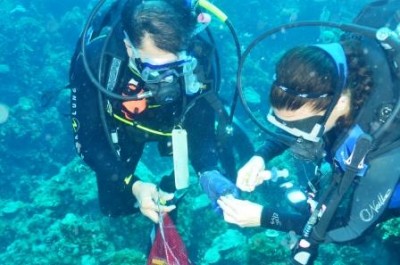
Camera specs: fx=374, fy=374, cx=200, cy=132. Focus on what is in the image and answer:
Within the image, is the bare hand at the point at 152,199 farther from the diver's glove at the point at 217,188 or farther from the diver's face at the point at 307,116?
the diver's face at the point at 307,116

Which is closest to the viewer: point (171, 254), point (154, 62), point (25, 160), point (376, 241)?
point (154, 62)

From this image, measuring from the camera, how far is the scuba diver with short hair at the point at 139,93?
331 centimetres

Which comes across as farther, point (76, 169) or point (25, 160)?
point (25, 160)

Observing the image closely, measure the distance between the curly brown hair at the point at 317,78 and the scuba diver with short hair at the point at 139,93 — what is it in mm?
1168

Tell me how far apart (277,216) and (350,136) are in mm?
922

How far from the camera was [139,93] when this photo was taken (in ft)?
12.4

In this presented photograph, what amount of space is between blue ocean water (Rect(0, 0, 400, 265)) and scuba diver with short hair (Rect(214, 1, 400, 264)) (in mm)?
997

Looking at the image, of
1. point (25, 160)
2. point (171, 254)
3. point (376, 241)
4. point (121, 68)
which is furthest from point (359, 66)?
point (25, 160)

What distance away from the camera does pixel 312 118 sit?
8.43ft

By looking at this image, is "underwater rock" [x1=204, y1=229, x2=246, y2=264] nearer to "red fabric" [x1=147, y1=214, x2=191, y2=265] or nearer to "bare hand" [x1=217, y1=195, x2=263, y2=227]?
"red fabric" [x1=147, y1=214, x2=191, y2=265]

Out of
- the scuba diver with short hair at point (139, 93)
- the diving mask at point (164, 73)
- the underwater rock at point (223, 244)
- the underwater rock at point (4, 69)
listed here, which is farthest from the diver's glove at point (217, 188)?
the underwater rock at point (4, 69)

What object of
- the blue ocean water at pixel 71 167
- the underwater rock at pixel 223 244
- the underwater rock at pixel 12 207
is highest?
the blue ocean water at pixel 71 167

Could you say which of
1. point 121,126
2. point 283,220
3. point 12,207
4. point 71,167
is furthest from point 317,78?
point 12,207

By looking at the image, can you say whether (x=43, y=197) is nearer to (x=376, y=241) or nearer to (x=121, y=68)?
(x=121, y=68)
